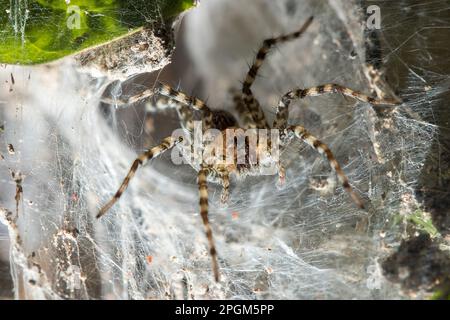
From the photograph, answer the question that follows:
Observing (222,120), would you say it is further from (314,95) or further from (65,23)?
(65,23)

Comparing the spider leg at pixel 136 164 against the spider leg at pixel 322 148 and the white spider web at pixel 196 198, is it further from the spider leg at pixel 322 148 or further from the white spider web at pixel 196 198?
the spider leg at pixel 322 148

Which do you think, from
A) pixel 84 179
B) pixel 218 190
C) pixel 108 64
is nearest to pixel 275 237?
pixel 218 190

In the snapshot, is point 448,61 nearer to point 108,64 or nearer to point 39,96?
point 108,64

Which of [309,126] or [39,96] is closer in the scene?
[39,96]

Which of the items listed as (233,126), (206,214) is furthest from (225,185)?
(233,126)

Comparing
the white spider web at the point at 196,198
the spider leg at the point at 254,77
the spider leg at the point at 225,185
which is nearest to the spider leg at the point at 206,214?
the spider leg at the point at 225,185

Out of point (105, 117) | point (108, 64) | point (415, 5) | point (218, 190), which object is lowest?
point (218, 190)
